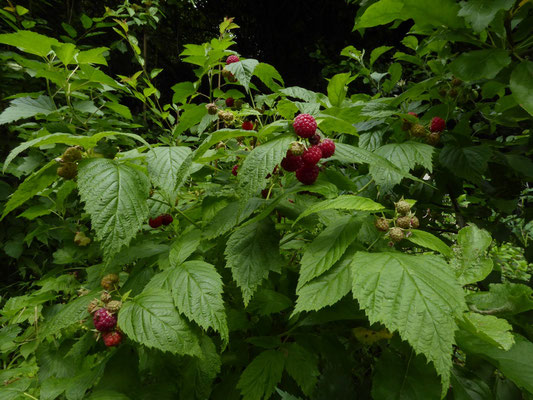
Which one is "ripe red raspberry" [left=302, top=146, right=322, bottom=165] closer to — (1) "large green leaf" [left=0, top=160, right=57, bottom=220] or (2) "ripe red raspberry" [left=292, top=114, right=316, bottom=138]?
(2) "ripe red raspberry" [left=292, top=114, right=316, bottom=138]

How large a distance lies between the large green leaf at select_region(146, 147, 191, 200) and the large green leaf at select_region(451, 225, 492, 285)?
2.22 feet

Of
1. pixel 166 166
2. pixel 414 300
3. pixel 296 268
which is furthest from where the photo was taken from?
pixel 296 268

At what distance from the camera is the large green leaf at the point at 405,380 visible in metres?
0.61

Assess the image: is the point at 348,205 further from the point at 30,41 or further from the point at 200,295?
the point at 30,41

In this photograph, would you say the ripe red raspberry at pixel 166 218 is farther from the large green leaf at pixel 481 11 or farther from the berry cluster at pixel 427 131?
the large green leaf at pixel 481 11

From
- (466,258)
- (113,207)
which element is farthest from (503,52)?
(113,207)

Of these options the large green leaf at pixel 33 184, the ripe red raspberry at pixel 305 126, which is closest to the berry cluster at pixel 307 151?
the ripe red raspberry at pixel 305 126

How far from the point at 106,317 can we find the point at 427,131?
1078 mm

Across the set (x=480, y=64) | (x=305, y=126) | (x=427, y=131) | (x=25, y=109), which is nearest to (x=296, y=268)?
(x=305, y=126)

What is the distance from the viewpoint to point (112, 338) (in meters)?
0.68

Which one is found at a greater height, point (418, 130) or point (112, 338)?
point (418, 130)

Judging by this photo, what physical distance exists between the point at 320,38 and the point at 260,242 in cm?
466

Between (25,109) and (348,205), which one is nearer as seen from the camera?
(348,205)

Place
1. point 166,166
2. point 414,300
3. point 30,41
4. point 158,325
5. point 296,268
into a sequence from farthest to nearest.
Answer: point 296,268 → point 30,41 → point 166,166 → point 158,325 → point 414,300
